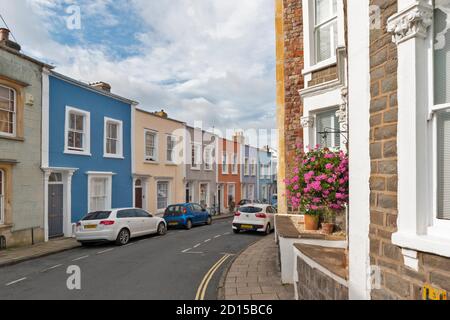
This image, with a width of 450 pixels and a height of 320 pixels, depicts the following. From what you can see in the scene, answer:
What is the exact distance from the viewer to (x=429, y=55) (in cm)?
253

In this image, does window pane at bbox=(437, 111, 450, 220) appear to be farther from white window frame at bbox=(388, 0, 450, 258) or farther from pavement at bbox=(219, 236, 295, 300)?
pavement at bbox=(219, 236, 295, 300)

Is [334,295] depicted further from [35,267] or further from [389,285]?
[35,267]

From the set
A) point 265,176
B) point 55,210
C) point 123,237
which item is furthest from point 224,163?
point 123,237

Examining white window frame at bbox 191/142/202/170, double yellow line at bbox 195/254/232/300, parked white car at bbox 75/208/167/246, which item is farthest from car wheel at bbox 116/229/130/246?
white window frame at bbox 191/142/202/170

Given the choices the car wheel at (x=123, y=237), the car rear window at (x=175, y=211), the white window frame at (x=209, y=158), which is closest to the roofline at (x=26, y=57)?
the car wheel at (x=123, y=237)

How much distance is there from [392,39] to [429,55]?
1.21 feet

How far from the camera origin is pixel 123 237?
11.8 m

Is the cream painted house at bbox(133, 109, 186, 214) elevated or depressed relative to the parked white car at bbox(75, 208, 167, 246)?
elevated

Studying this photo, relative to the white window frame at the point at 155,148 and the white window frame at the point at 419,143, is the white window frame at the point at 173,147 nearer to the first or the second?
the white window frame at the point at 155,148

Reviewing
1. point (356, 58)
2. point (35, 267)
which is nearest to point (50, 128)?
point (35, 267)

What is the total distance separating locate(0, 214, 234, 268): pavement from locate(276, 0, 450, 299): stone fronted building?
377 inches

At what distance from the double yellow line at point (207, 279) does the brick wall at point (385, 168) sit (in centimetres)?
405

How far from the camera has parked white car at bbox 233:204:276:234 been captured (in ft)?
47.5

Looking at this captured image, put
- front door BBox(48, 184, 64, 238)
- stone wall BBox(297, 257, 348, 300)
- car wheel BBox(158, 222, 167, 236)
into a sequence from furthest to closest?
car wheel BBox(158, 222, 167, 236) < front door BBox(48, 184, 64, 238) < stone wall BBox(297, 257, 348, 300)
